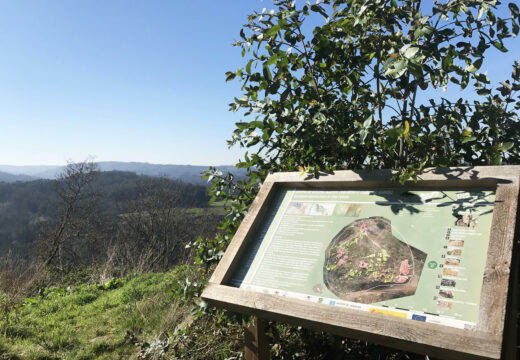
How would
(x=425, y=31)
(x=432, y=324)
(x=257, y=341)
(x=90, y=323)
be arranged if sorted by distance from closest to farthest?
1. (x=432, y=324)
2. (x=425, y=31)
3. (x=257, y=341)
4. (x=90, y=323)

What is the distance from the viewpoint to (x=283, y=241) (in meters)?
1.77

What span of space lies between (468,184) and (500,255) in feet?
1.21

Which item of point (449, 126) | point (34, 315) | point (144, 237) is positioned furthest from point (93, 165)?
point (449, 126)

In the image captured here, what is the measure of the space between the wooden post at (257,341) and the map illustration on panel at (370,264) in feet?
1.83

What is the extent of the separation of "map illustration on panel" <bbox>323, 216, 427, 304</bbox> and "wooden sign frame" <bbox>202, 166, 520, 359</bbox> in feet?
0.39

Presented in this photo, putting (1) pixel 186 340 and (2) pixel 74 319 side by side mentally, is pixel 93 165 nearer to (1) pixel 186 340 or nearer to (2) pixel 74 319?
(2) pixel 74 319

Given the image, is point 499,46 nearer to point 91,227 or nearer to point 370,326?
→ point 370,326

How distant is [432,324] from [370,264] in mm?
344

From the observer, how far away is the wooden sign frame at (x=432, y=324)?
1.15 meters

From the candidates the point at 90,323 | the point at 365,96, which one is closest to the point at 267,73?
the point at 365,96

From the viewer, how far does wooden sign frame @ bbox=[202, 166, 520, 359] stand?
3.77 ft

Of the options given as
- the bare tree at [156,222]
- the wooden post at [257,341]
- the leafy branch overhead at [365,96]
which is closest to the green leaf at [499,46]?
the leafy branch overhead at [365,96]

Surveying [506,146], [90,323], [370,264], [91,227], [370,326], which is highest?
[506,146]

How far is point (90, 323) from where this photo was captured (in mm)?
4449
